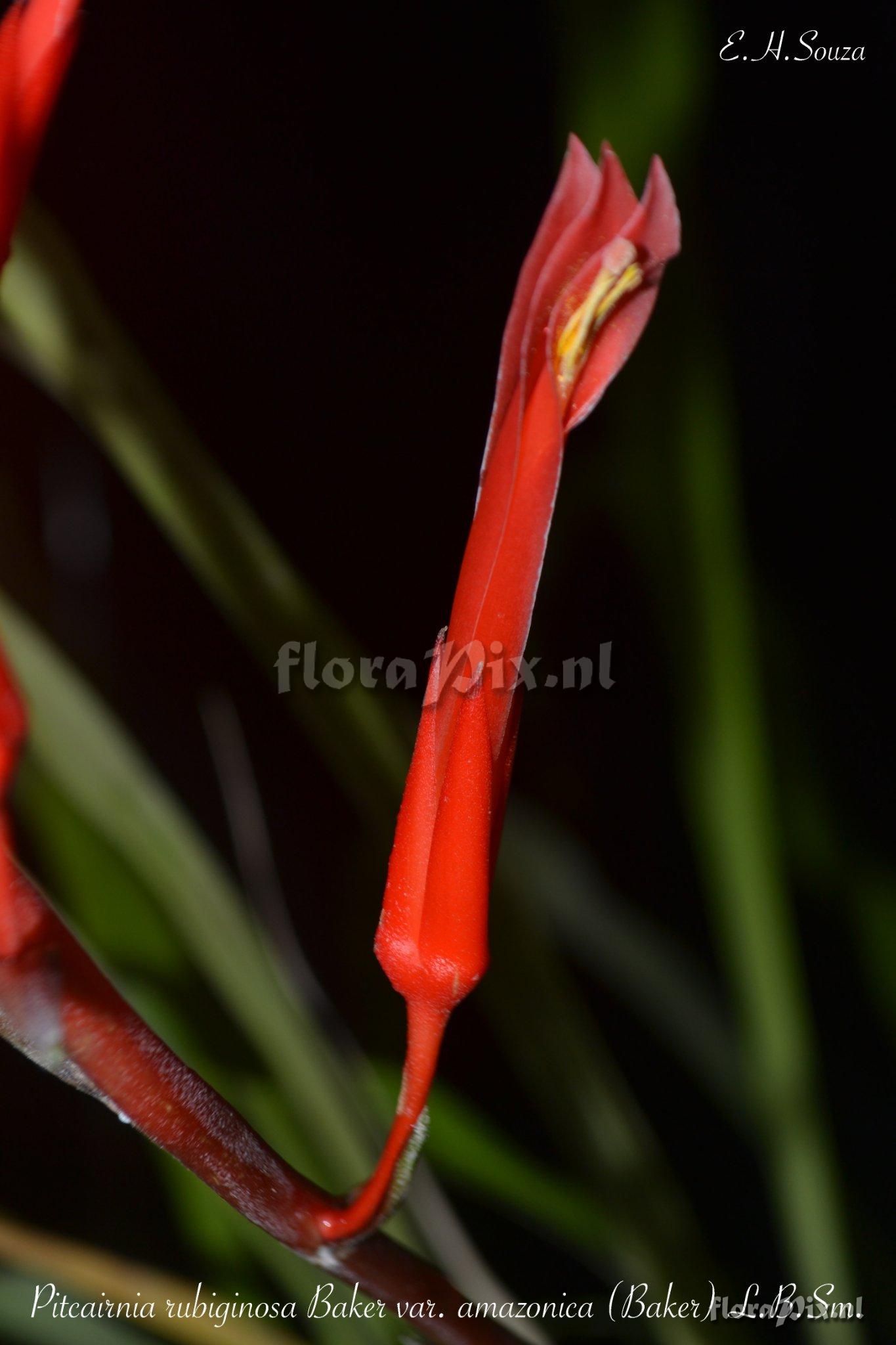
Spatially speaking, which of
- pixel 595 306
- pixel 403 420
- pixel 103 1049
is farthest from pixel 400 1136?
pixel 403 420

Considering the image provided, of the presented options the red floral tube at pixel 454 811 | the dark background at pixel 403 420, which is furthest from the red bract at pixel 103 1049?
the dark background at pixel 403 420

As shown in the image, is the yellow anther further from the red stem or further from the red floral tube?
the red stem
